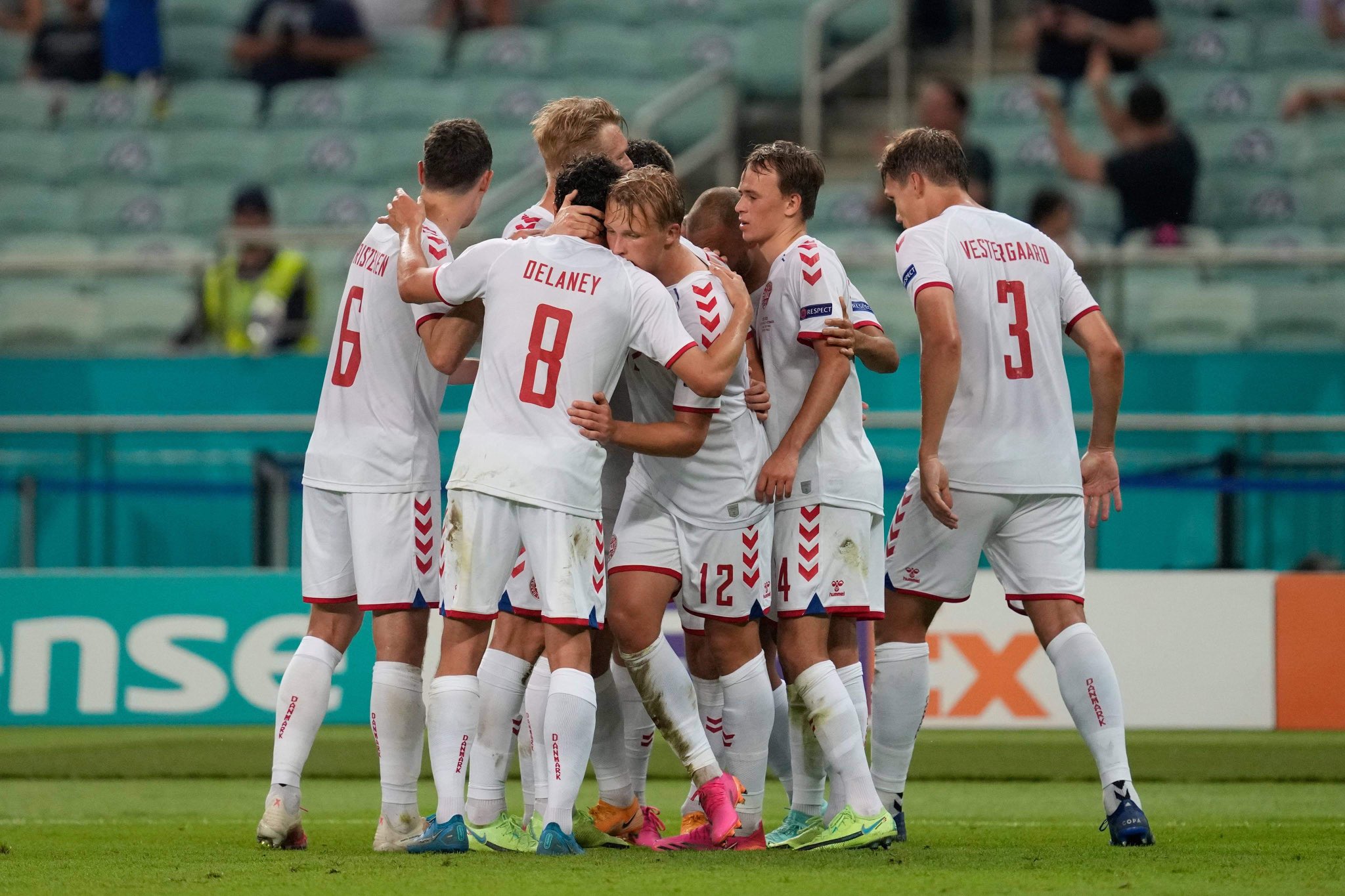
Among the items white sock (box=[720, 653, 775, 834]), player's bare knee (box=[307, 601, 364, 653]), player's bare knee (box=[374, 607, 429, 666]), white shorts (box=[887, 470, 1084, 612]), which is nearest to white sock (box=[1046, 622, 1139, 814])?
white shorts (box=[887, 470, 1084, 612])

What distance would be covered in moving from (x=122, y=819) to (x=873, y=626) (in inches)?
109

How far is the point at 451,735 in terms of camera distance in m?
5.14

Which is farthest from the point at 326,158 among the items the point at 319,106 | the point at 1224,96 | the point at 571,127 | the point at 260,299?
the point at 571,127

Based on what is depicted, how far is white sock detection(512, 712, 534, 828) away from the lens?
554 centimetres

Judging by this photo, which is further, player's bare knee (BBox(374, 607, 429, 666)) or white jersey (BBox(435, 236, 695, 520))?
player's bare knee (BBox(374, 607, 429, 666))

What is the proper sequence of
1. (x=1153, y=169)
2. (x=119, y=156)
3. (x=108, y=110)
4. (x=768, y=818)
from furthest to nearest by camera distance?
(x=108, y=110) → (x=119, y=156) → (x=1153, y=169) → (x=768, y=818)

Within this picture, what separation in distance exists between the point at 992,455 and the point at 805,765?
3.73 feet

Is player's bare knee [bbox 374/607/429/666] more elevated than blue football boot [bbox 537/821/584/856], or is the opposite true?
player's bare knee [bbox 374/607/429/666]

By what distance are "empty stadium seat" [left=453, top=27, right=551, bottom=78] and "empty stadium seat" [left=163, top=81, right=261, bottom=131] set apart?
1.74 meters

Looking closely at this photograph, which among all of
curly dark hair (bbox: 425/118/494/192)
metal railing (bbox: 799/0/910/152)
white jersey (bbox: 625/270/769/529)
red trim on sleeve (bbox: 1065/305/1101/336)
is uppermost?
metal railing (bbox: 799/0/910/152)

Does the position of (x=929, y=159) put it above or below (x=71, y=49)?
below

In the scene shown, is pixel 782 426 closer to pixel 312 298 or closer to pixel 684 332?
pixel 684 332

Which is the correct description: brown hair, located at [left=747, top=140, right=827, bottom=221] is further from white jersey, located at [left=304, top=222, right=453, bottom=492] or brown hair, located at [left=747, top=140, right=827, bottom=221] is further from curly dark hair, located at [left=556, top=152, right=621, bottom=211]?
white jersey, located at [left=304, top=222, right=453, bottom=492]

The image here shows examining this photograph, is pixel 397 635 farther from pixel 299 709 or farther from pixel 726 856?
pixel 726 856
